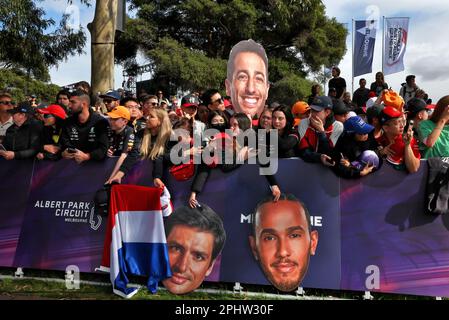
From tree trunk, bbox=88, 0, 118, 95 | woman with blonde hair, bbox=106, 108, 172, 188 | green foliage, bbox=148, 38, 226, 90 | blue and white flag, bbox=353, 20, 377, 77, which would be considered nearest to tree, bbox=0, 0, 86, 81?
green foliage, bbox=148, 38, 226, 90

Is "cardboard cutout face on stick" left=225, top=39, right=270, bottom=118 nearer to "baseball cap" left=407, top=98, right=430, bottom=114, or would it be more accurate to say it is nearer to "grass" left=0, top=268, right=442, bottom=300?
"baseball cap" left=407, top=98, right=430, bottom=114

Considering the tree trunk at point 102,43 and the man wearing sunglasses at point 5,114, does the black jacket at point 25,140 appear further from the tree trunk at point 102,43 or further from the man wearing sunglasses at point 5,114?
the tree trunk at point 102,43

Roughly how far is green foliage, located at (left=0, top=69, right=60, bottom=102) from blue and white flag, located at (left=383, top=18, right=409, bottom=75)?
60.1 feet

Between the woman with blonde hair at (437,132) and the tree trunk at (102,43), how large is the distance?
734 centimetres

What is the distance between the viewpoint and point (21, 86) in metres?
31.1

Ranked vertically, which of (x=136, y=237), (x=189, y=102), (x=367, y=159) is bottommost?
(x=136, y=237)

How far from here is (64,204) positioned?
5.31 m

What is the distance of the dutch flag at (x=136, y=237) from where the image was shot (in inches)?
191

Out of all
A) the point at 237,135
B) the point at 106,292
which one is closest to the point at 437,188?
the point at 237,135

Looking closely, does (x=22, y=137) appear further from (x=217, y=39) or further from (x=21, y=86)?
(x=21, y=86)

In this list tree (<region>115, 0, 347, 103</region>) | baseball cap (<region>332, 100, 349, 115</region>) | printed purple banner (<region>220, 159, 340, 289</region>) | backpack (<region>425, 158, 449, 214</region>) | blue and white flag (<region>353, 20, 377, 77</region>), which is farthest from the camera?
tree (<region>115, 0, 347, 103</region>)

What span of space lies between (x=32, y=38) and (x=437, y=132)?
2047 centimetres

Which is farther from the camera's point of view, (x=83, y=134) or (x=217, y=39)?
(x=217, y=39)

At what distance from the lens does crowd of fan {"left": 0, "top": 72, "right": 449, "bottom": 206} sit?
14.7 ft
